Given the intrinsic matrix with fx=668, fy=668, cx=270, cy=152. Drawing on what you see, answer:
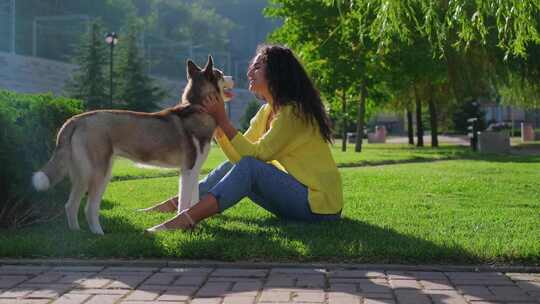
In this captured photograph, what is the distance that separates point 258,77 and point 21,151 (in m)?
2.26

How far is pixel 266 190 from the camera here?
5676 millimetres

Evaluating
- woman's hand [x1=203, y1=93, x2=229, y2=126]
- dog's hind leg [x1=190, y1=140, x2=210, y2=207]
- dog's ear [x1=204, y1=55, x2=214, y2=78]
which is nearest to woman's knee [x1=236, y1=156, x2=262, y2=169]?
woman's hand [x1=203, y1=93, x2=229, y2=126]

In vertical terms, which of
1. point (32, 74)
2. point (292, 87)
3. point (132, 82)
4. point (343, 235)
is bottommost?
point (343, 235)

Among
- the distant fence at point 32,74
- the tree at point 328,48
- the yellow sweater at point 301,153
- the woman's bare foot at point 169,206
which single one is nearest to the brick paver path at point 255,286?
the yellow sweater at point 301,153

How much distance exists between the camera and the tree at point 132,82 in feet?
184

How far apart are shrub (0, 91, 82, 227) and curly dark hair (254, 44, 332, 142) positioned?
2350 mm

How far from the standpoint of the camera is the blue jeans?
17.8 ft

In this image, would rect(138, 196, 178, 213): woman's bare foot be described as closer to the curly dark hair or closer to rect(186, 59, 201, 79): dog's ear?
rect(186, 59, 201, 79): dog's ear

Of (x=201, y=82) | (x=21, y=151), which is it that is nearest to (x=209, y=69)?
(x=201, y=82)

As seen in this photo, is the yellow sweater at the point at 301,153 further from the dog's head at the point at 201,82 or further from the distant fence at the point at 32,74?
the distant fence at the point at 32,74

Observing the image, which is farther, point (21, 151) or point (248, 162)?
point (21, 151)

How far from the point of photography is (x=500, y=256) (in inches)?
191

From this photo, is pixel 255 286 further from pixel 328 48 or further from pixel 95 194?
pixel 328 48

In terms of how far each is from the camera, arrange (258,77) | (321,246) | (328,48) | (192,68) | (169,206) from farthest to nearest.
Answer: (328,48), (169,206), (192,68), (258,77), (321,246)
